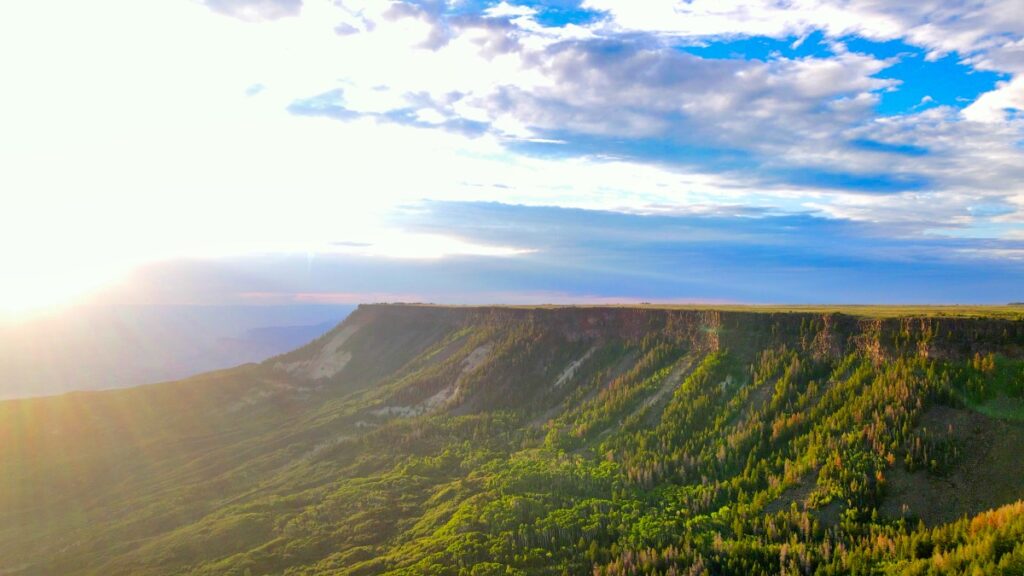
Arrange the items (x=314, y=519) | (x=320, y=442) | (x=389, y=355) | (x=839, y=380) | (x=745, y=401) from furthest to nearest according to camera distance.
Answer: (x=389, y=355), (x=320, y=442), (x=314, y=519), (x=745, y=401), (x=839, y=380)

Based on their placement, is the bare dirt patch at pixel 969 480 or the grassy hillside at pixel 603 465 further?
the grassy hillside at pixel 603 465

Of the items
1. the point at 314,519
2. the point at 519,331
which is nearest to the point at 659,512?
the point at 314,519

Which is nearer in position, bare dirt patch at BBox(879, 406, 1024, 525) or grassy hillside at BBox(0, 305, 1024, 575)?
bare dirt patch at BBox(879, 406, 1024, 525)

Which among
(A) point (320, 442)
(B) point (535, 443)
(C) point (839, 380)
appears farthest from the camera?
(A) point (320, 442)

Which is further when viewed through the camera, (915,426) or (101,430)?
(101,430)

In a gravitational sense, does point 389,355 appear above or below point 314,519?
above

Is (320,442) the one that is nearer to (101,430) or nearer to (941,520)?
(101,430)

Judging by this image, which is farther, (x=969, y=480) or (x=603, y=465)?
(x=603, y=465)

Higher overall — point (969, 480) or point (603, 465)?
point (969, 480)
